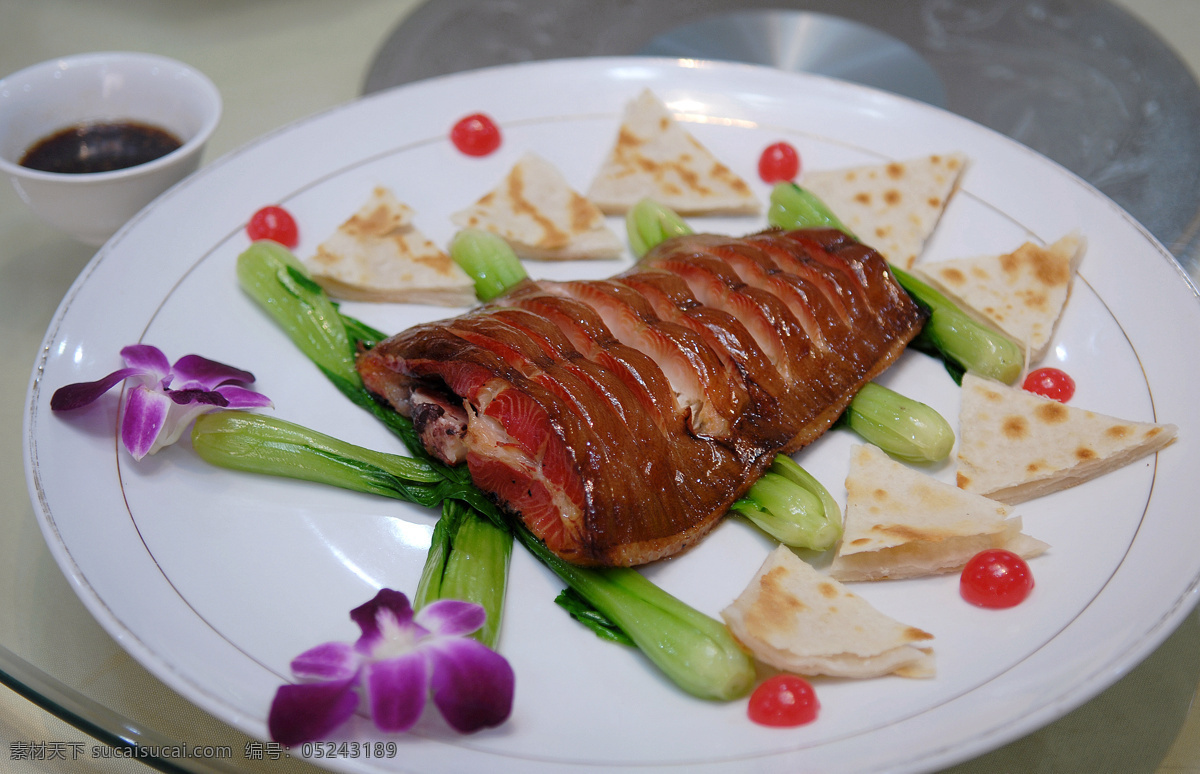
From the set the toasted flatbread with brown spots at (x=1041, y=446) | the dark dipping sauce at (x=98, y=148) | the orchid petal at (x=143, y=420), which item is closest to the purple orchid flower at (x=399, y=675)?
the orchid petal at (x=143, y=420)

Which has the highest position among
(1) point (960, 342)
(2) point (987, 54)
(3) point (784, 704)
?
(2) point (987, 54)

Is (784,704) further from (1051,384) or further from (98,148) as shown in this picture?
(98,148)

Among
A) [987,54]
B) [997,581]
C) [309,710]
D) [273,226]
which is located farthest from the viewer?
[987,54]

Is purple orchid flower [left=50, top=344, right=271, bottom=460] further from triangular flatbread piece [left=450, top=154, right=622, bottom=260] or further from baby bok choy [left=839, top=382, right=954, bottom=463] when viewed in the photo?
baby bok choy [left=839, top=382, right=954, bottom=463]

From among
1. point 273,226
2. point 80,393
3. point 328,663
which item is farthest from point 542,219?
point 328,663

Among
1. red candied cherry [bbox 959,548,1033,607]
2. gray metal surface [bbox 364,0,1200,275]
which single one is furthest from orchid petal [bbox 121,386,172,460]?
gray metal surface [bbox 364,0,1200,275]

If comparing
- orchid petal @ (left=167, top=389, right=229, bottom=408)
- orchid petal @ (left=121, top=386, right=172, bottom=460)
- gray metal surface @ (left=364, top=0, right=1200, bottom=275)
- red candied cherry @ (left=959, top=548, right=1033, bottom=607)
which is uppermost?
gray metal surface @ (left=364, top=0, right=1200, bottom=275)

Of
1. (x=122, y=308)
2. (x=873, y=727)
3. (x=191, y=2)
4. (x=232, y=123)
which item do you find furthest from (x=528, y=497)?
(x=191, y=2)
